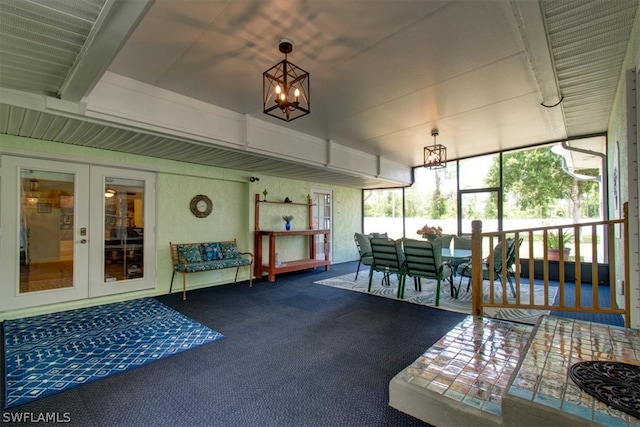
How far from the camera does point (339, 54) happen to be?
2771 mm

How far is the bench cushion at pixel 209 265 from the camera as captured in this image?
4.66m

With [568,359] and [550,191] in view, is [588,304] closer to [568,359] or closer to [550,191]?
[550,191]

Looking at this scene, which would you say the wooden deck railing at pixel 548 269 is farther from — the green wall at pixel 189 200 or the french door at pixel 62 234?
the french door at pixel 62 234

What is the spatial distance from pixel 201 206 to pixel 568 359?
532cm

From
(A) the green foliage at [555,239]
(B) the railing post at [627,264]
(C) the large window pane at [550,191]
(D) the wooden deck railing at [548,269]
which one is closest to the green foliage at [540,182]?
(C) the large window pane at [550,191]

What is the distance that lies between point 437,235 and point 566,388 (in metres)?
3.48

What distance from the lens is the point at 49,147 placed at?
3867 mm

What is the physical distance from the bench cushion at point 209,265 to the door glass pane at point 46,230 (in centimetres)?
143

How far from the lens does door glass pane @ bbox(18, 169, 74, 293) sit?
12.6 feet

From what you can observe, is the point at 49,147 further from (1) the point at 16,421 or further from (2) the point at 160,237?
(1) the point at 16,421

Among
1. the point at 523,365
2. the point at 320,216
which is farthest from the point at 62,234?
the point at 523,365

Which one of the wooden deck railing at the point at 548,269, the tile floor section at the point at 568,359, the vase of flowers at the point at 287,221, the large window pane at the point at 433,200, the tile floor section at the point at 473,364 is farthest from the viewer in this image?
the large window pane at the point at 433,200

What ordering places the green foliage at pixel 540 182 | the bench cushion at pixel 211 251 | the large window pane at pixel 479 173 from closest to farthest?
the bench cushion at pixel 211 251, the green foliage at pixel 540 182, the large window pane at pixel 479 173

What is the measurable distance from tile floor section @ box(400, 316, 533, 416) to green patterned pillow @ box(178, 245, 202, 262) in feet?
13.3
